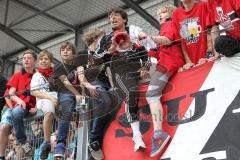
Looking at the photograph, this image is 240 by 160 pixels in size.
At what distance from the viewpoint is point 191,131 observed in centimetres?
459

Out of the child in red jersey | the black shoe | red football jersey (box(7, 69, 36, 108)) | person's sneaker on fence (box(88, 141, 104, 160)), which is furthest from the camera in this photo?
red football jersey (box(7, 69, 36, 108))

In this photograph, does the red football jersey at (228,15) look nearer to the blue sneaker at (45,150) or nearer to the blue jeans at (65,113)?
the blue jeans at (65,113)

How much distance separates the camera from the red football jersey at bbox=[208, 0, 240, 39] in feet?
15.2

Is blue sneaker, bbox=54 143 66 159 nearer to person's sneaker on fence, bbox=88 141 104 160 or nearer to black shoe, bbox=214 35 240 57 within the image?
person's sneaker on fence, bbox=88 141 104 160

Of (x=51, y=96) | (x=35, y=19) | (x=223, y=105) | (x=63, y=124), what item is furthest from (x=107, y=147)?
(x=35, y=19)

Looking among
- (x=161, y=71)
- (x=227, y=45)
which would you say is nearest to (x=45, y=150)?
(x=161, y=71)

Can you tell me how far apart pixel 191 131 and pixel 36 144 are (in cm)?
239

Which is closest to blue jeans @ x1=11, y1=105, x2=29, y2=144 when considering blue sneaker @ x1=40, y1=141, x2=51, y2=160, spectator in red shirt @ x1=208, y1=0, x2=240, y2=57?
blue sneaker @ x1=40, y1=141, x2=51, y2=160

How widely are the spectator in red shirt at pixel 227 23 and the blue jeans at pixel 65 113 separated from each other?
5.89ft

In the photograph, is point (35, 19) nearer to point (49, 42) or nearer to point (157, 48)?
point (49, 42)

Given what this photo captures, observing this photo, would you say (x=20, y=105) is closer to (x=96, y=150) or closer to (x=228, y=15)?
(x=96, y=150)

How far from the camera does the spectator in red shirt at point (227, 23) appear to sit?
4.45m

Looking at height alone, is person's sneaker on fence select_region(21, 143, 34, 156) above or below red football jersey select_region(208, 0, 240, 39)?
below

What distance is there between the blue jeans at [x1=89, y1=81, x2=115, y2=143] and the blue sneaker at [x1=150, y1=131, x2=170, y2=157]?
2.90ft
